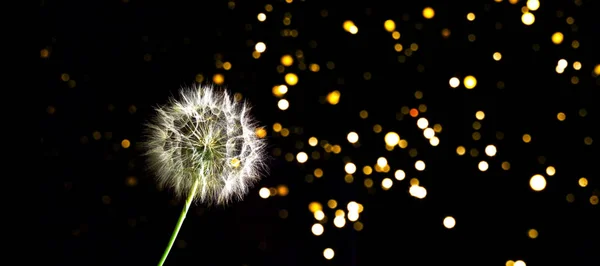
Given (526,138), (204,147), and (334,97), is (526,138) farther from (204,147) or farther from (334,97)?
(204,147)

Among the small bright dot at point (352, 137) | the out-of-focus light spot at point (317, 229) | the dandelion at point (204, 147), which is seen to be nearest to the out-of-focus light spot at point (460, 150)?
the small bright dot at point (352, 137)

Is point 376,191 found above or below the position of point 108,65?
below

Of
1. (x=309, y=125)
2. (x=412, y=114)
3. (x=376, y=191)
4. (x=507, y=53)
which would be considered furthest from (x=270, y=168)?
(x=507, y=53)

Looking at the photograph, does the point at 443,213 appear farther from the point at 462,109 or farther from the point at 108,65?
the point at 108,65

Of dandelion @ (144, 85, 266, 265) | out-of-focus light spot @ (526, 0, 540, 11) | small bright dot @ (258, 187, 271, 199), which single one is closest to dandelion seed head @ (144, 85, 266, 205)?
dandelion @ (144, 85, 266, 265)

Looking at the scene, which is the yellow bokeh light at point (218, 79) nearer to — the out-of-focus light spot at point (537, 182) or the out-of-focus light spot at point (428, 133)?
the out-of-focus light spot at point (428, 133)

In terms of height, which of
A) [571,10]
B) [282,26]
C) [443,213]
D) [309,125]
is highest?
[571,10]
